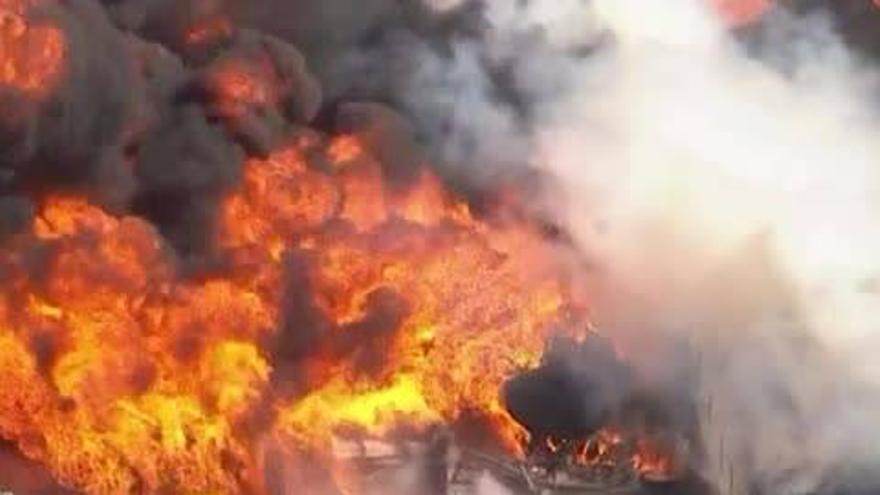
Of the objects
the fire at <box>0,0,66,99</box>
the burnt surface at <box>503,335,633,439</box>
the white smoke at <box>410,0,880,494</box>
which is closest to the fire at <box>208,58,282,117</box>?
the fire at <box>0,0,66,99</box>

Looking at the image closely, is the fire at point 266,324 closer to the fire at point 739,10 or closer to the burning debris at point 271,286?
the burning debris at point 271,286

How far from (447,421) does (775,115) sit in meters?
6.54

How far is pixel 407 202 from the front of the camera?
2734 cm

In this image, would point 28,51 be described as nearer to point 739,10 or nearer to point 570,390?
point 570,390

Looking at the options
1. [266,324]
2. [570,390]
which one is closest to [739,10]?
[570,390]

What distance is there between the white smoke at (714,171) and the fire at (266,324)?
1.34 metres

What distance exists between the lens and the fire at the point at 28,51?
911 inches

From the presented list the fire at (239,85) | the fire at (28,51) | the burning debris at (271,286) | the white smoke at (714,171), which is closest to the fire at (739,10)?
the burning debris at (271,286)

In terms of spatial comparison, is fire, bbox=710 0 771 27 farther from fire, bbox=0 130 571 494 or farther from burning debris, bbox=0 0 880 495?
fire, bbox=0 130 571 494

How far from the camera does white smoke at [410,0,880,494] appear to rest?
28172 mm

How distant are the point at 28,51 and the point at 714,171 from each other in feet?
33.6

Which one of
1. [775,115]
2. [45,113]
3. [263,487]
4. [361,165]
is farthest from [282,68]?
[775,115]

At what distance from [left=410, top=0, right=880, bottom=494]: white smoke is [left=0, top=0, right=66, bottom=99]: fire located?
257 inches

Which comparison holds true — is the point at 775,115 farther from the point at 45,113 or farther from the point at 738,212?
the point at 45,113
